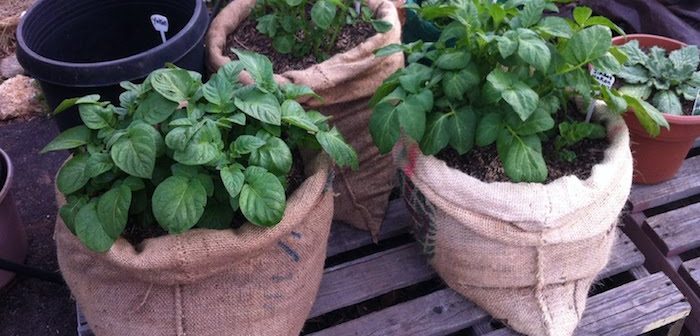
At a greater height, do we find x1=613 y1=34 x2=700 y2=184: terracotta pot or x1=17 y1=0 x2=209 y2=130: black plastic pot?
x1=17 y1=0 x2=209 y2=130: black plastic pot

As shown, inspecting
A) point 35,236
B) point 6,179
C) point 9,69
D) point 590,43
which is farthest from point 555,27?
point 9,69

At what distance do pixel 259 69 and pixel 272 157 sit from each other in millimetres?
209

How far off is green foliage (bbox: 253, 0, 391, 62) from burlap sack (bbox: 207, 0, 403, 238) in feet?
0.20

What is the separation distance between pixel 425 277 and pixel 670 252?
652 mm

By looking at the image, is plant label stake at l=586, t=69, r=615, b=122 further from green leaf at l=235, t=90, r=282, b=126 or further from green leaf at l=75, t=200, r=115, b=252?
green leaf at l=75, t=200, r=115, b=252

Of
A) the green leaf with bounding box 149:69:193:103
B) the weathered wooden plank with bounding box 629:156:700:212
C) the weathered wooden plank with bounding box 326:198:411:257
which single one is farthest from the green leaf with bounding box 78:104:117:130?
the weathered wooden plank with bounding box 629:156:700:212

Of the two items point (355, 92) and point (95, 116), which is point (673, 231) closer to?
point (355, 92)

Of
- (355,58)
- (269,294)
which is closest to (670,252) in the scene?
(355,58)

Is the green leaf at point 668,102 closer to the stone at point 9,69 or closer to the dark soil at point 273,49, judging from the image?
the dark soil at point 273,49

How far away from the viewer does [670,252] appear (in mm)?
1646

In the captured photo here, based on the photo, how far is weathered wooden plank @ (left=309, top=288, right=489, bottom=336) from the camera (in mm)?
1438

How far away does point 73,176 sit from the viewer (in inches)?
44.4

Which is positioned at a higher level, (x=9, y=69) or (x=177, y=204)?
(x=177, y=204)

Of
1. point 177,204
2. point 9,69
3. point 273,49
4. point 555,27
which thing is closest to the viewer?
point 177,204
